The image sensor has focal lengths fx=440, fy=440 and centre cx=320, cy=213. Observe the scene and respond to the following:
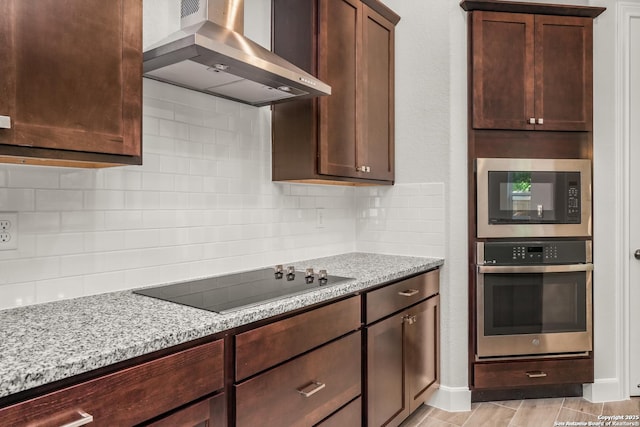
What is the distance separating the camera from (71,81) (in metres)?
1.24

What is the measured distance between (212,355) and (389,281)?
3.70 ft

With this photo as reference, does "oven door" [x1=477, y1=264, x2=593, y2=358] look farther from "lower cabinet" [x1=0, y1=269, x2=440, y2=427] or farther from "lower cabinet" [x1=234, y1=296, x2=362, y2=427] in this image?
"lower cabinet" [x1=234, y1=296, x2=362, y2=427]

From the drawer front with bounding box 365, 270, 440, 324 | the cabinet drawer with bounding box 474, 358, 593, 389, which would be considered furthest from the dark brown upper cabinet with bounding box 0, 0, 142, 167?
the cabinet drawer with bounding box 474, 358, 593, 389

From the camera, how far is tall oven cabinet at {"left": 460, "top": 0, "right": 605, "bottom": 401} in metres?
2.63

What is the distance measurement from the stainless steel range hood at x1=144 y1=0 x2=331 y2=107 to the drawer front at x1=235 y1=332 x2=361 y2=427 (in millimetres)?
1102

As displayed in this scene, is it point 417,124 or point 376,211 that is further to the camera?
point 376,211

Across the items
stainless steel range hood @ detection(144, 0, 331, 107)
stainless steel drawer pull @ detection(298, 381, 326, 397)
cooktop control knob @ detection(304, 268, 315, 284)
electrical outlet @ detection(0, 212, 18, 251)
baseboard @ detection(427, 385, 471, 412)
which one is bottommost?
baseboard @ detection(427, 385, 471, 412)

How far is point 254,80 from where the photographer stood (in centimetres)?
183

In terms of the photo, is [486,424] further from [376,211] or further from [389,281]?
[376,211]

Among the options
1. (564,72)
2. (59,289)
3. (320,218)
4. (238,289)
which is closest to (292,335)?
(238,289)

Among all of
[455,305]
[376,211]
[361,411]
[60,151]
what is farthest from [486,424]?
[60,151]

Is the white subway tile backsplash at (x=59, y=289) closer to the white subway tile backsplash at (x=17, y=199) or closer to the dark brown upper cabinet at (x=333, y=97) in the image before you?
the white subway tile backsplash at (x=17, y=199)

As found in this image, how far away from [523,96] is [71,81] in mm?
2409

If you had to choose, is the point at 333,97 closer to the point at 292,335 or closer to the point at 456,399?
the point at 292,335
